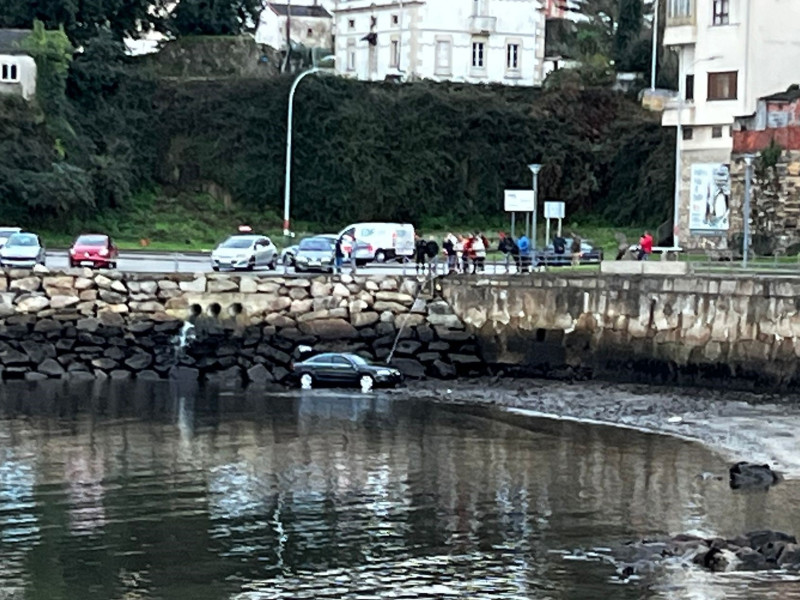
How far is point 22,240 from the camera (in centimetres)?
6156

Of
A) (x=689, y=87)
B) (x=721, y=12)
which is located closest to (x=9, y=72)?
(x=689, y=87)

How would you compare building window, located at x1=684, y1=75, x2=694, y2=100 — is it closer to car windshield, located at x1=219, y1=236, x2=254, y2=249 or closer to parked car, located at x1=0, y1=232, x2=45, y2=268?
car windshield, located at x1=219, y1=236, x2=254, y2=249

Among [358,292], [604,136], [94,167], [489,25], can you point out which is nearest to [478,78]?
[489,25]

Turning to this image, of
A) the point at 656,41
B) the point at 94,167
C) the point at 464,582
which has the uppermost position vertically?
the point at 656,41

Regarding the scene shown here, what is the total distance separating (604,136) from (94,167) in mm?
25701

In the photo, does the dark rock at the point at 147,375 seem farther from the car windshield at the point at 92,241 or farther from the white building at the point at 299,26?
the white building at the point at 299,26

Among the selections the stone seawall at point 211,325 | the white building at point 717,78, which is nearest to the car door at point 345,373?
the stone seawall at point 211,325

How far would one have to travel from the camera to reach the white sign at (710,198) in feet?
231

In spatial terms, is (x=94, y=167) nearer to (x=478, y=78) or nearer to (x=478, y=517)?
(x=478, y=78)

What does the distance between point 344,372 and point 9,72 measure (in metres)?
39.5

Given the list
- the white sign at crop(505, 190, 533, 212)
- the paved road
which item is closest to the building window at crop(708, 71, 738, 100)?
the white sign at crop(505, 190, 533, 212)

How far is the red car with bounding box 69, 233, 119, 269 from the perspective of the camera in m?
59.9

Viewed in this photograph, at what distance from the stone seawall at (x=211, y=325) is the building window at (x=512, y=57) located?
4884cm

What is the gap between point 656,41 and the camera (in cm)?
8862
